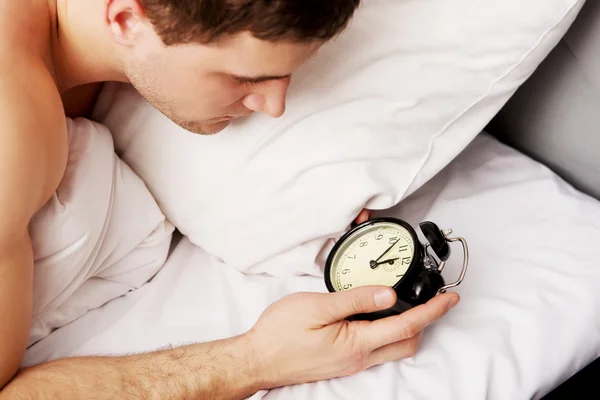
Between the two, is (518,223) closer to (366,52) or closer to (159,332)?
(366,52)

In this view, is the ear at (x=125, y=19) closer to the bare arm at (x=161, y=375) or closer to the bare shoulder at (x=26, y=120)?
the bare shoulder at (x=26, y=120)

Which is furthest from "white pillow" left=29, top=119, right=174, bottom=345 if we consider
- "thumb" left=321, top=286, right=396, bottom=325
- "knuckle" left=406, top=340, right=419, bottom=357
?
"knuckle" left=406, top=340, right=419, bottom=357

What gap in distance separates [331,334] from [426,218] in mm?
377

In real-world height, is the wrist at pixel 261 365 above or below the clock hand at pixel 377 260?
below

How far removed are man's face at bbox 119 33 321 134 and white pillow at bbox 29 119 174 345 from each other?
16cm

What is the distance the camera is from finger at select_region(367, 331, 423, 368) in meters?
1.04

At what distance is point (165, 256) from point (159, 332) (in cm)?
17

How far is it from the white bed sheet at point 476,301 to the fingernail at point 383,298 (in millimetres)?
155

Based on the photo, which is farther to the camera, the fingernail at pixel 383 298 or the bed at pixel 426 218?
the bed at pixel 426 218

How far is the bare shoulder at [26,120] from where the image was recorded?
36.7 inches

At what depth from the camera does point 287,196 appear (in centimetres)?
117

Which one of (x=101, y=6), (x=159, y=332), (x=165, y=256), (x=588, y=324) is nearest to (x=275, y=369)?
(x=159, y=332)

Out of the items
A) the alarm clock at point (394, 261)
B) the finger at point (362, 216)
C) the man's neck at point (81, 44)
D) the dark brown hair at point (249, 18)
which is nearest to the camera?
the dark brown hair at point (249, 18)

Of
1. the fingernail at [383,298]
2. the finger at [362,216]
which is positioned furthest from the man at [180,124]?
the finger at [362,216]
